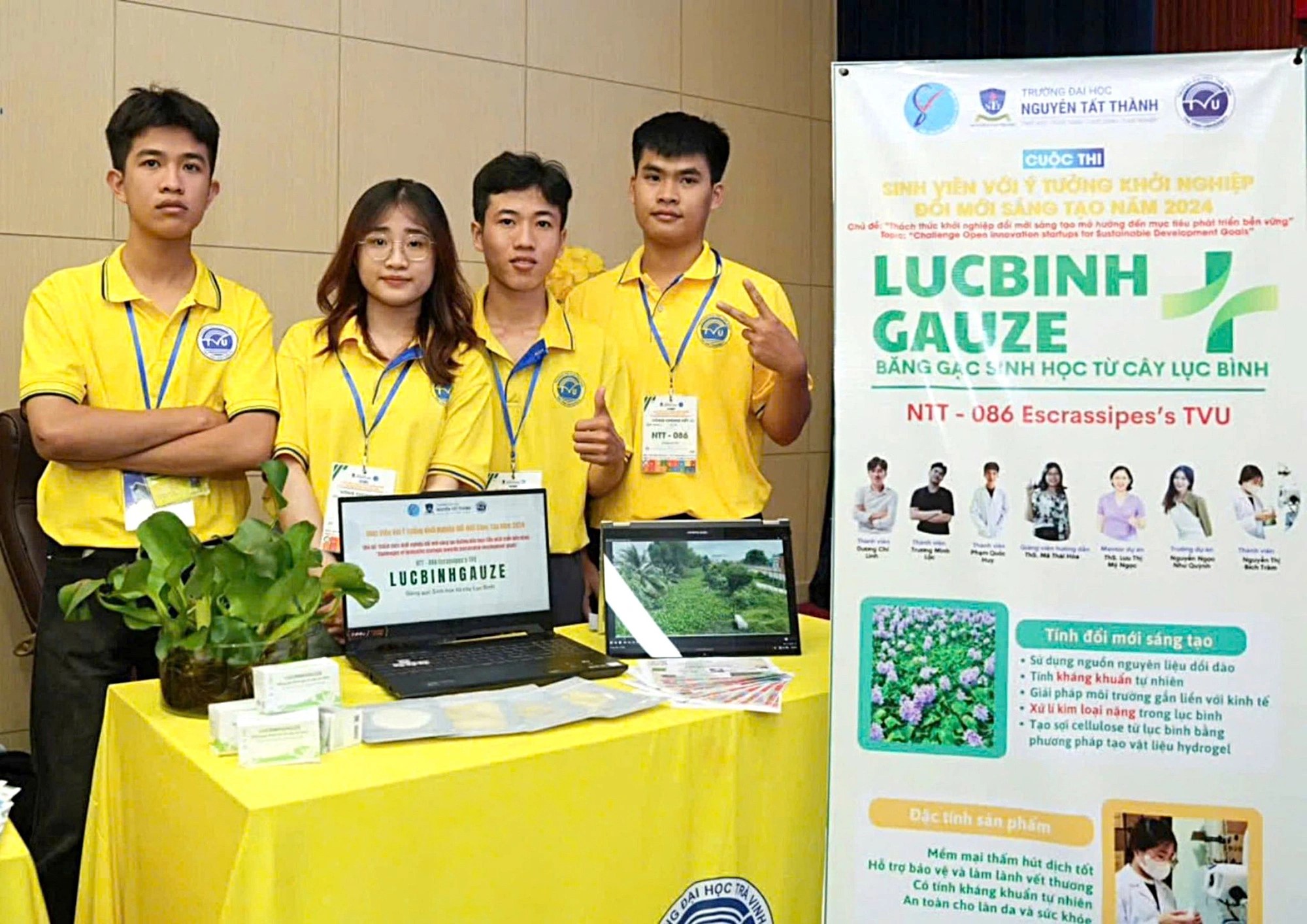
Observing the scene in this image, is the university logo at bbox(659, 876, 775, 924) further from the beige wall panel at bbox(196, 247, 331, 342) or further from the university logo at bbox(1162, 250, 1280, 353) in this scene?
the beige wall panel at bbox(196, 247, 331, 342)

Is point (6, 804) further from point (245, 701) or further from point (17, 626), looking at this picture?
point (17, 626)

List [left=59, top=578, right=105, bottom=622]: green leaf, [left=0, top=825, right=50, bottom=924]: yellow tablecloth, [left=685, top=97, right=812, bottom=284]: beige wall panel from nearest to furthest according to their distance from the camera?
[left=0, top=825, right=50, bottom=924]: yellow tablecloth → [left=59, top=578, right=105, bottom=622]: green leaf → [left=685, top=97, right=812, bottom=284]: beige wall panel

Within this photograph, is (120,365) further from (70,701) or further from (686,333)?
(686,333)

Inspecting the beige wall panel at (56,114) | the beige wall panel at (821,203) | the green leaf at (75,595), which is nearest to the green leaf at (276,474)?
the green leaf at (75,595)

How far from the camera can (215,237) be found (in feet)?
12.0

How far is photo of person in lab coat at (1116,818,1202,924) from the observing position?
70.3 inches

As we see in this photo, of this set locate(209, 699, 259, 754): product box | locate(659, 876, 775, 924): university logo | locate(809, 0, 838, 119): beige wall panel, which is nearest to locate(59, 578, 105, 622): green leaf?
locate(209, 699, 259, 754): product box

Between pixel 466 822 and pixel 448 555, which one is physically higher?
pixel 448 555

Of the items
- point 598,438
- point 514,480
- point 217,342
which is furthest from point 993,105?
point 217,342

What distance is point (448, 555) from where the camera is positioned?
6.77 feet

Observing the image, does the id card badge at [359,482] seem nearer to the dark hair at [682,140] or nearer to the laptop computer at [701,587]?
the laptop computer at [701,587]

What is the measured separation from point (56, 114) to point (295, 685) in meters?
2.41

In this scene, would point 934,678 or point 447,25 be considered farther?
point 447,25

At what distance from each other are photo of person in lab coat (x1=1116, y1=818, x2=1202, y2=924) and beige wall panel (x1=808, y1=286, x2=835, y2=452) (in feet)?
11.2
